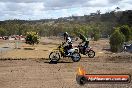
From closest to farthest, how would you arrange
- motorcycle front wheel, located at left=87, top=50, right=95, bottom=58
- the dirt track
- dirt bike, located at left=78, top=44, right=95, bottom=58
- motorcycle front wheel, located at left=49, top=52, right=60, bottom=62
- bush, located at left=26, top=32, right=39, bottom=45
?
the dirt track
motorcycle front wheel, located at left=49, top=52, right=60, bottom=62
dirt bike, located at left=78, top=44, right=95, bottom=58
motorcycle front wheel, located at left=87, top=50, right=95, bottom=58
bush, located at left=26, top=32, right=39, bottom=45

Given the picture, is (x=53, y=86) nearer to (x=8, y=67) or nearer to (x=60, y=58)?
(x=8, y=67)

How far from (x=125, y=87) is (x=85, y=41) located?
1039cm

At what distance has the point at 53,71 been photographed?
19219mm

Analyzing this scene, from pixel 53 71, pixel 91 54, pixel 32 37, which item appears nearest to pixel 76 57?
pixel 91 54

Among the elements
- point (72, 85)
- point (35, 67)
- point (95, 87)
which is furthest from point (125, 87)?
point (35, 67)

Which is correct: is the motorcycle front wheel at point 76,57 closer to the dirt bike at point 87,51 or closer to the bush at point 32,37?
the dirt bike at point 87,51

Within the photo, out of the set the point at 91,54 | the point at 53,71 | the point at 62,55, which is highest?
the point at 62,55

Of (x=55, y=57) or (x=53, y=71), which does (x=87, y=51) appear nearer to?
(x=55, y=57)

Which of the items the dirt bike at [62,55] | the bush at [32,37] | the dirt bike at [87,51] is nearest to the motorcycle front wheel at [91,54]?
the dirt bike at [87,51]

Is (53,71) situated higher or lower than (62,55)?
lower

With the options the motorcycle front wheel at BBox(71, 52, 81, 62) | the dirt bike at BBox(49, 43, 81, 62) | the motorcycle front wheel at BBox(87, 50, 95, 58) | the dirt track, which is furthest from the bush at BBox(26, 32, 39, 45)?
the motorcycle front wheel at BBox(71, 52, 81, 62)

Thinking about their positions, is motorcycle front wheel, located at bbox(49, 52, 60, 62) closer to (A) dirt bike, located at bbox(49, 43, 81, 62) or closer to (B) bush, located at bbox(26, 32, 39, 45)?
(A) dirt bike, located at bbox(49, 43, 81, 62)

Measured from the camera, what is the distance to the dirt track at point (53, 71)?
1593 centimetres

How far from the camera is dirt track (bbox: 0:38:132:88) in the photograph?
52.3ft
